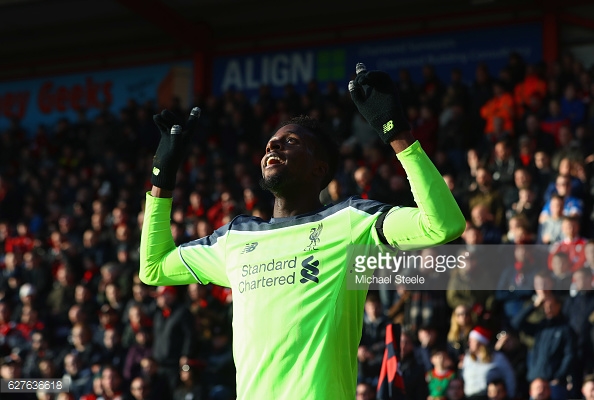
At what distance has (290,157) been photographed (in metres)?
3.80

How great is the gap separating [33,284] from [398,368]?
9.52 meters

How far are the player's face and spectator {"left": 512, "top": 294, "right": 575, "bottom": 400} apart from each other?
193 inches

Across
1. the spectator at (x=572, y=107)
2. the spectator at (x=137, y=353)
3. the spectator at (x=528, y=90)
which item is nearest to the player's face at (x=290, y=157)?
the spectator at (x=137, y=353)

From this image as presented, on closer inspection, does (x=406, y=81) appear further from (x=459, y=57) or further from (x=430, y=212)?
(x=430, y=212)

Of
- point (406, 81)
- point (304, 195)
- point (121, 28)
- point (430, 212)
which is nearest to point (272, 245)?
point (304, 195)

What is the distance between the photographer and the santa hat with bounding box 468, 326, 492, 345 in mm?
8344

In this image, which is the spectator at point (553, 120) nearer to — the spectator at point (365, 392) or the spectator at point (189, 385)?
the spectator at point (365, 392)

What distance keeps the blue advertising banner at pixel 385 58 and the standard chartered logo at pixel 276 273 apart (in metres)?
12.3

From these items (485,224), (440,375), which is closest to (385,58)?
(485,224)

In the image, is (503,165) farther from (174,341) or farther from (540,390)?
(174,341)

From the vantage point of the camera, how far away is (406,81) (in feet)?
45.7

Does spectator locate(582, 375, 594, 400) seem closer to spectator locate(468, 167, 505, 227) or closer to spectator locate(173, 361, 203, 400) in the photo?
spectator locate(468, 167, 505, 227)

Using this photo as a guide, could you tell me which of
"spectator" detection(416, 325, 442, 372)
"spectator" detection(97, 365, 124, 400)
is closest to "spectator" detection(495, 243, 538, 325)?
"spectator" detection(416, 325, 442, 372)

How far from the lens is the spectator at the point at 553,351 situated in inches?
A: 317
